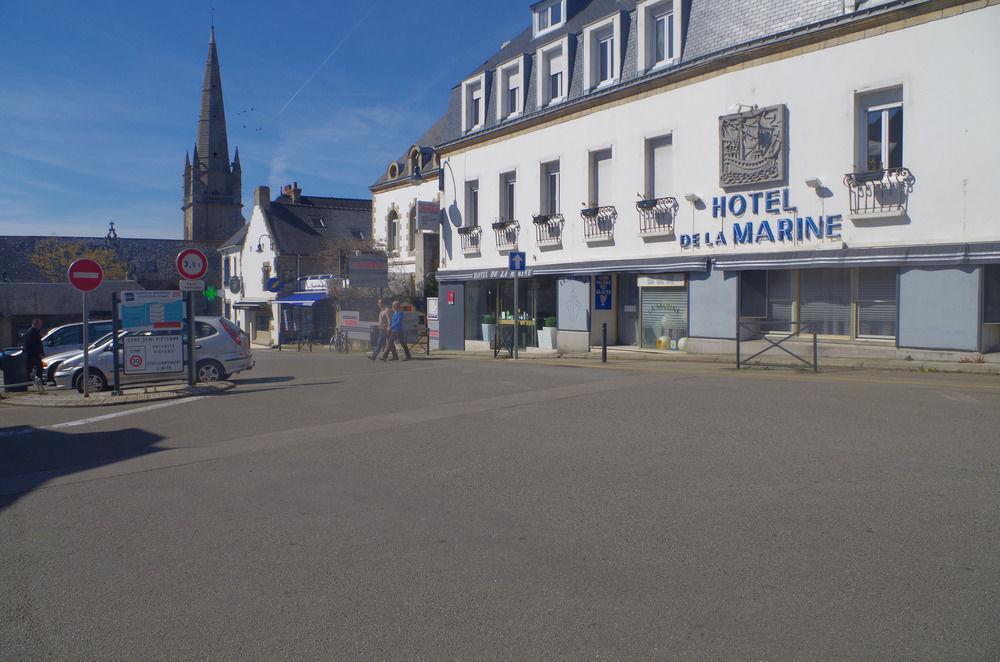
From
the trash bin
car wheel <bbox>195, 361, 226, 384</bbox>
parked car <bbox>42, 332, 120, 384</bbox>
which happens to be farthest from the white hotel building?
the trash bin

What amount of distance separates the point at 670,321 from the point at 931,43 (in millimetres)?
8870

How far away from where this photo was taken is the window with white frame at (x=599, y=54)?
23.8m

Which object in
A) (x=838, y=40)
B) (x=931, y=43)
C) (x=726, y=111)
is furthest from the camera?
(x=726, y=111)

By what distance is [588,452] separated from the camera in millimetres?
8750

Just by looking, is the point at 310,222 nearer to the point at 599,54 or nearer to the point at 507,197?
the point at 507,197

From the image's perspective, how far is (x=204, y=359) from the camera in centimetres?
1739

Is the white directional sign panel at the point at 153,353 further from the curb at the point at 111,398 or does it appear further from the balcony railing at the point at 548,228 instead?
the balcony railing at the point at 548,228

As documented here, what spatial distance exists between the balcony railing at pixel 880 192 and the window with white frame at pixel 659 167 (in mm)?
5193

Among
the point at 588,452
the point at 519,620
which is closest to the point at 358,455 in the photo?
the point at 588,452

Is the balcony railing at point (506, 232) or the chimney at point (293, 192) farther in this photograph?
the chimney at point (293, 192)

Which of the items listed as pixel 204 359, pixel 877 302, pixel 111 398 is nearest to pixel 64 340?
pixel 204 359

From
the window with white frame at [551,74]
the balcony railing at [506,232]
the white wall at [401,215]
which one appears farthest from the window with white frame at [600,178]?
the white wall at [401,215]

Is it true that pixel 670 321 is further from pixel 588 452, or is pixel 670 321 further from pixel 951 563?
pixel 951 563

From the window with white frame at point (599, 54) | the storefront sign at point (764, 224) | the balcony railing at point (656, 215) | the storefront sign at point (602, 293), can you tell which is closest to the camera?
the storefront sign at point (764, 224)
